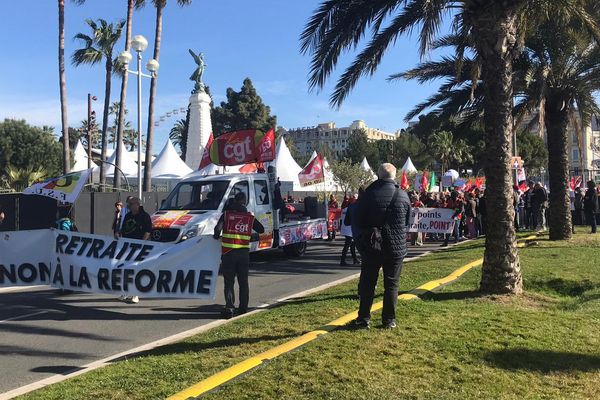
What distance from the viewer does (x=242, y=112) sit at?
6531 cm

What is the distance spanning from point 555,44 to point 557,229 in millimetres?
4930

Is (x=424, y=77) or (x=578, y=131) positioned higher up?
(x=424, y=77)

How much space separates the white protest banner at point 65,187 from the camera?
10055 millimetres

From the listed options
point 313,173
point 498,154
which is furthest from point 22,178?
point 498,154

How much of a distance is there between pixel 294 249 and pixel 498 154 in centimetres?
770

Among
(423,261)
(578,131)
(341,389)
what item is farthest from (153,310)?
(578,131)

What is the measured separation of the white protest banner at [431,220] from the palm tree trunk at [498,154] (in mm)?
9074

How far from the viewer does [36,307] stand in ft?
29.8

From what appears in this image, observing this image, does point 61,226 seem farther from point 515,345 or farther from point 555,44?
point 555,44

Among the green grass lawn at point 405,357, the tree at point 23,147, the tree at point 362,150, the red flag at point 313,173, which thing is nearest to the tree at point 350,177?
the tree at point 23,147

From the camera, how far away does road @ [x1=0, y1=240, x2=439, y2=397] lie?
6.07 m

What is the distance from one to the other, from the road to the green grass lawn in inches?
34.7

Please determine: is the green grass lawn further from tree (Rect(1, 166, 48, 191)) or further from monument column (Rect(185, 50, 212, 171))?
monument column (Rect(185, 50, 212, 171))

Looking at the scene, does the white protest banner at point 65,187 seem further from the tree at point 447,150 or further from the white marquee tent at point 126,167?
the tree at point 447,150
